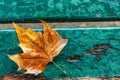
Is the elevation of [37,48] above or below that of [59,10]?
below

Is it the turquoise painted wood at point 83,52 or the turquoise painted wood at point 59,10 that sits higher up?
the turquoise painted wood at point 59,10

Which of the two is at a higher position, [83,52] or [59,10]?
[59,10]

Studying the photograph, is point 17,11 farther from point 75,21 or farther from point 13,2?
point 75,21

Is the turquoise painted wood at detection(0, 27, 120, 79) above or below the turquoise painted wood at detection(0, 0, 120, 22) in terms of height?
below

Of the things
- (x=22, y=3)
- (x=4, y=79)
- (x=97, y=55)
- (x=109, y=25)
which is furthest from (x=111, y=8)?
(x=4, y=79)
